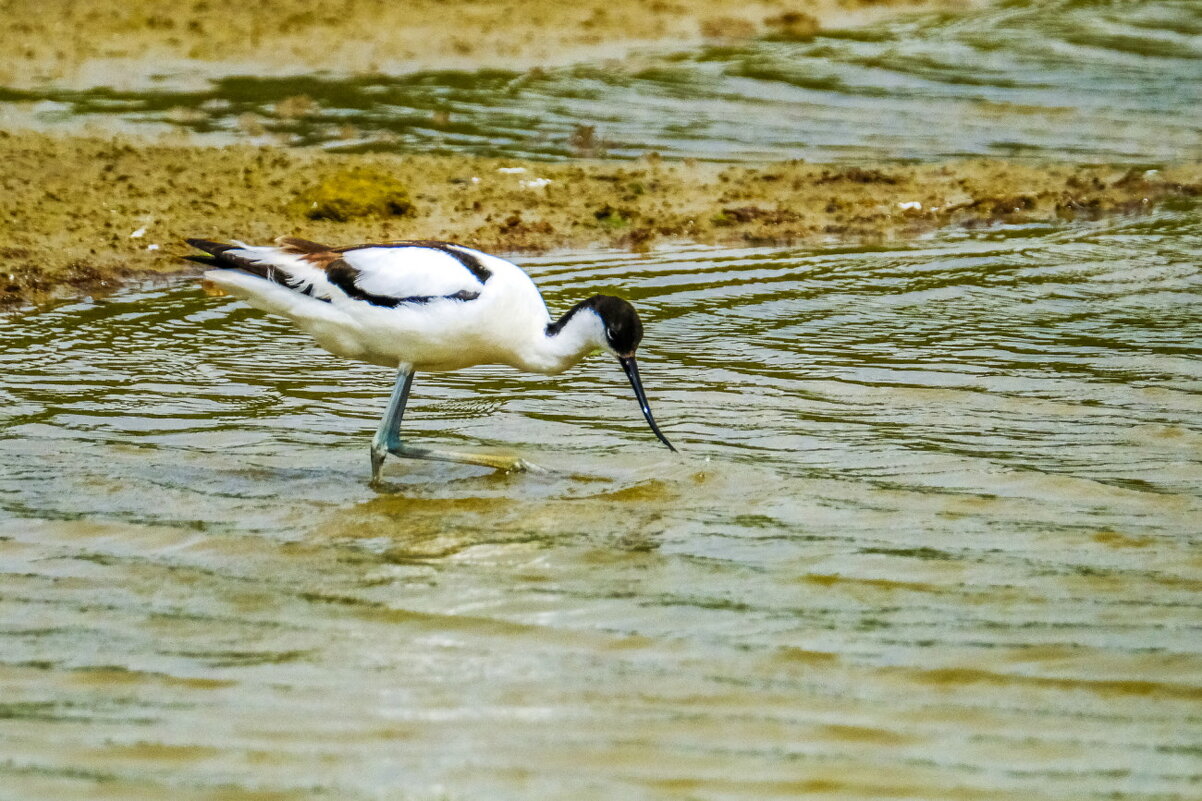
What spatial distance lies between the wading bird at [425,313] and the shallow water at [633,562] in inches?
13.9

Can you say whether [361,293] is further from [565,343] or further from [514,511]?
[514,511]

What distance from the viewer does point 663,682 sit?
3852 millimetres

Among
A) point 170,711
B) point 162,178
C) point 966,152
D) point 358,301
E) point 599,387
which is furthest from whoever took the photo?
point 966,152

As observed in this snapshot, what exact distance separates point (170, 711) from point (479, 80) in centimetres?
1053

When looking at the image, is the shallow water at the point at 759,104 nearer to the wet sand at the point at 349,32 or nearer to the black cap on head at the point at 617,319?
the wet sand at the point at 349,32

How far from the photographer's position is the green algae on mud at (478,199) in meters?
9.16

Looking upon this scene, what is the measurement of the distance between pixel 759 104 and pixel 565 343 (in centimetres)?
775

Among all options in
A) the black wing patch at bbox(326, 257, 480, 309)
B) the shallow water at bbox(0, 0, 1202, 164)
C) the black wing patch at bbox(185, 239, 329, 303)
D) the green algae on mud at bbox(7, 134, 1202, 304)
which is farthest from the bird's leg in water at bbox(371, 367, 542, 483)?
the shallow water at bbox(0, 0, 1202, 164)

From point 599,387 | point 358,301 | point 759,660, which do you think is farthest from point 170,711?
point 599,387

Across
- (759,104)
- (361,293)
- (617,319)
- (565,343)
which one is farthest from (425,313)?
(759,104)

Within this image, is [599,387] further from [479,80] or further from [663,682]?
[479,80]

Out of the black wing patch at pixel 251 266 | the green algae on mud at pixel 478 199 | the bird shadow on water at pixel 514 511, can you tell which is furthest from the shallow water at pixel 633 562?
the green algae on mud at pixel 478 199

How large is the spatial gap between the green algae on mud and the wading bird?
9.60 ft

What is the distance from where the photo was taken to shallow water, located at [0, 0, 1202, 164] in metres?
11.7
